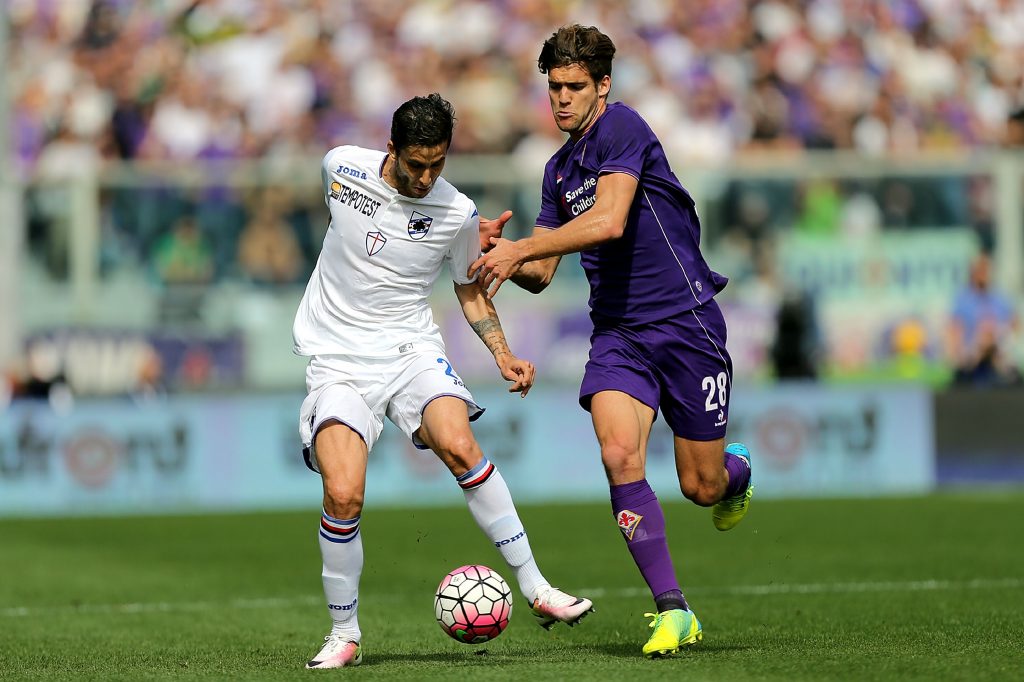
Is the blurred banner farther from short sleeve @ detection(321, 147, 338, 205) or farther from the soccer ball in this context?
the soccer ball

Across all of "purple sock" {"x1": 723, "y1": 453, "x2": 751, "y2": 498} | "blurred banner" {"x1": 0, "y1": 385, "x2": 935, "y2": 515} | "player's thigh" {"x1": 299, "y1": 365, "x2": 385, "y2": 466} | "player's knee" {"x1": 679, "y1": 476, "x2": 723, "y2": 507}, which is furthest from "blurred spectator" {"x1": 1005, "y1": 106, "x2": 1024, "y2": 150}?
"player's thigh" {"x1": 299, "y1": 365, "x2": 385, "y2": 466}

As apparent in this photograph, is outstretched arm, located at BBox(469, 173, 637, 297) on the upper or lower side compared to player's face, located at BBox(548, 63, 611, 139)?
lower

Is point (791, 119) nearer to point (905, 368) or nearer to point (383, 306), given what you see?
point (905, 368)

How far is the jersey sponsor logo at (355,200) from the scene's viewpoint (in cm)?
717

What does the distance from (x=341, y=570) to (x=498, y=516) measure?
71cm

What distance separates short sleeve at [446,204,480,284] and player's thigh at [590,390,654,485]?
34.4 inches

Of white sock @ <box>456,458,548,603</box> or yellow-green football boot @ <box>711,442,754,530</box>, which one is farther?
yellow-green football boot @ <box>711,442,754,530</box>

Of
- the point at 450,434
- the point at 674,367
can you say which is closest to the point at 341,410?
the point at 450,434

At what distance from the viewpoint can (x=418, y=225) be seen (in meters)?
7.22

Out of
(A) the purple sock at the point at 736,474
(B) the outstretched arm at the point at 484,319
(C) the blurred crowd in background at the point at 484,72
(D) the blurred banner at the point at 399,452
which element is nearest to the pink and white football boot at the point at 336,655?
(B) the outstretched arm at the point at 484,319

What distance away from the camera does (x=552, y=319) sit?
701 inches

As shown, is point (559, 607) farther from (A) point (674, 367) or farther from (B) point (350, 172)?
(B) point (350, 172)

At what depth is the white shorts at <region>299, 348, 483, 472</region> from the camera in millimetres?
7105

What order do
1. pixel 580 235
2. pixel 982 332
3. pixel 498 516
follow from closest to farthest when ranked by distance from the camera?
pixel 580 235, pixel 498 516, pixel 982 332
